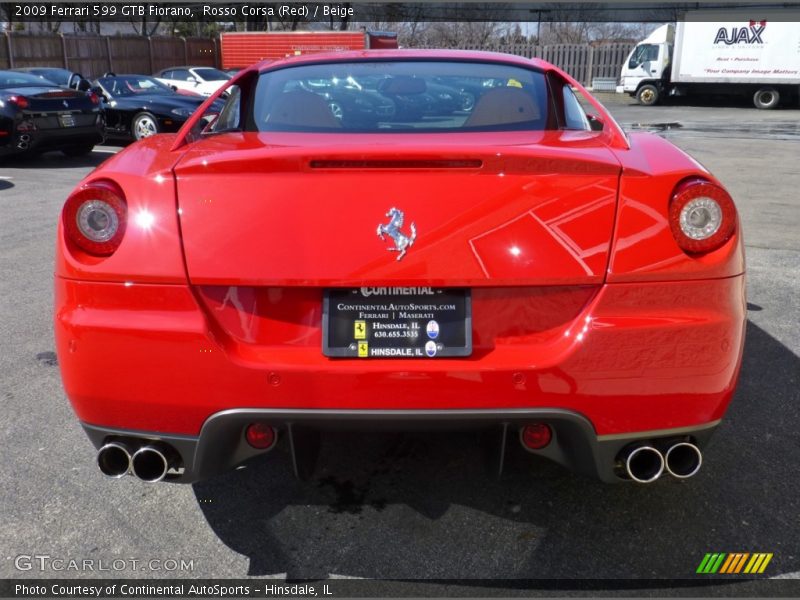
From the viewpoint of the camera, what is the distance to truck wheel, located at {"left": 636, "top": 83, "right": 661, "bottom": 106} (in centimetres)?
2766

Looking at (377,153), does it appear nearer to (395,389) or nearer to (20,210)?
(395,389)

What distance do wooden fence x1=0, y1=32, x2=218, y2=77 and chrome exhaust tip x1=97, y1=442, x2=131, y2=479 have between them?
28.6 meters

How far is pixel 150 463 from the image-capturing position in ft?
7.23

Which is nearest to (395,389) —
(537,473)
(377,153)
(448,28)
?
(377,153)

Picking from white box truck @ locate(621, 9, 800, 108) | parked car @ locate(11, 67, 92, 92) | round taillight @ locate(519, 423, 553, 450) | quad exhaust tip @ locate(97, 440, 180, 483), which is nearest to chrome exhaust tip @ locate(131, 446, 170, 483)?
quad exhaust tip @ locate(97, 440, 180, 483)

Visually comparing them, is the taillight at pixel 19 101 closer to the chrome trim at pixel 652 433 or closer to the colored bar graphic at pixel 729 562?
the chrome trim at pixel 652 433

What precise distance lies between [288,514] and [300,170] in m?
1.22

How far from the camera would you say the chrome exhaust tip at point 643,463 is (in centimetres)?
215

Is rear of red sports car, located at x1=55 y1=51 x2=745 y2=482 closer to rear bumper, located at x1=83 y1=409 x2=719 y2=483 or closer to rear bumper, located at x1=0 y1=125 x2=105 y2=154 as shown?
rear bumper, located at x1=83 y1=409 x2=719 y2=483

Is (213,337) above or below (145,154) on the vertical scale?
below

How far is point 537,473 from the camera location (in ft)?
9.41

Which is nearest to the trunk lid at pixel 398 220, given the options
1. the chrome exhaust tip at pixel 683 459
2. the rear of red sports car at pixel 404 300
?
the rear of red sports car at pixel 404 300

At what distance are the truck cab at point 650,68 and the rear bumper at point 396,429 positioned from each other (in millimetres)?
27946

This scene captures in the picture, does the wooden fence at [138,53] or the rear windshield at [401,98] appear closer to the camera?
the rear windshield at [401,98]
